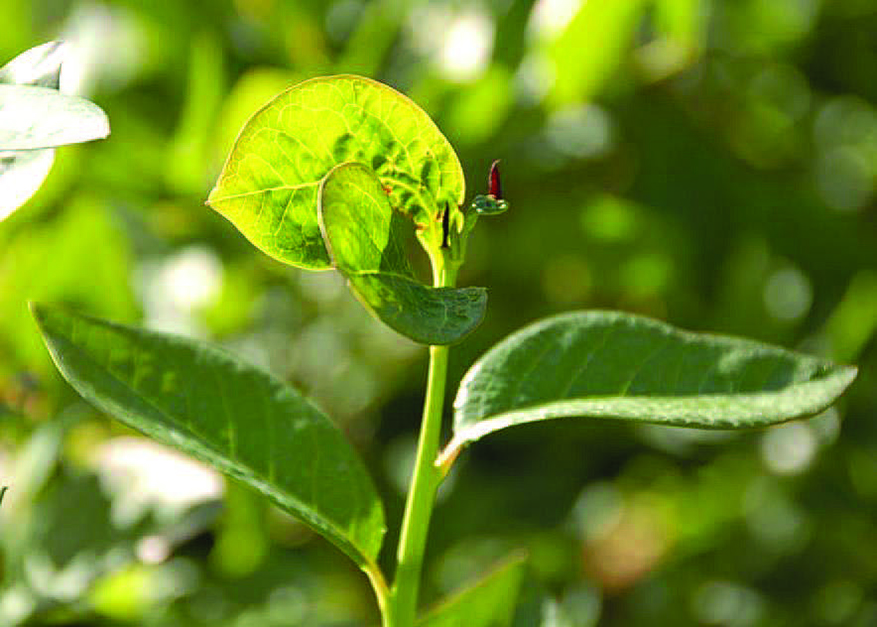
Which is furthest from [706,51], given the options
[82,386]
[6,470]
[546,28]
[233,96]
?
[82,386]

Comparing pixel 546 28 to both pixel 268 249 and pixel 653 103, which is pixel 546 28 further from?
pixel 268 249

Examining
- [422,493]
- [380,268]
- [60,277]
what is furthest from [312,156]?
[60,277]

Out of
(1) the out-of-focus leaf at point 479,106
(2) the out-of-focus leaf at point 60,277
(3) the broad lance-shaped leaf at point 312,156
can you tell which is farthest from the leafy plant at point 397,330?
(1) the out-of-focus leaf at point 479,106

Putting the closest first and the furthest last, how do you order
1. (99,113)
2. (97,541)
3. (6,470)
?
(99,113)
(97,541)
(6,470)

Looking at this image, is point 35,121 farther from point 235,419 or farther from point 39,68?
point 235,419

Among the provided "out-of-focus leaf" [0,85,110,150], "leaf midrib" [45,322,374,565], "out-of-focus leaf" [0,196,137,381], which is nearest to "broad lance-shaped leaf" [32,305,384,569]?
"leaf midrib" [45,322,374,565]

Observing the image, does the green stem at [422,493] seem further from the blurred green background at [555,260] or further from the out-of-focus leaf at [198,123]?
the out-of-focus leaf at [198,123]
